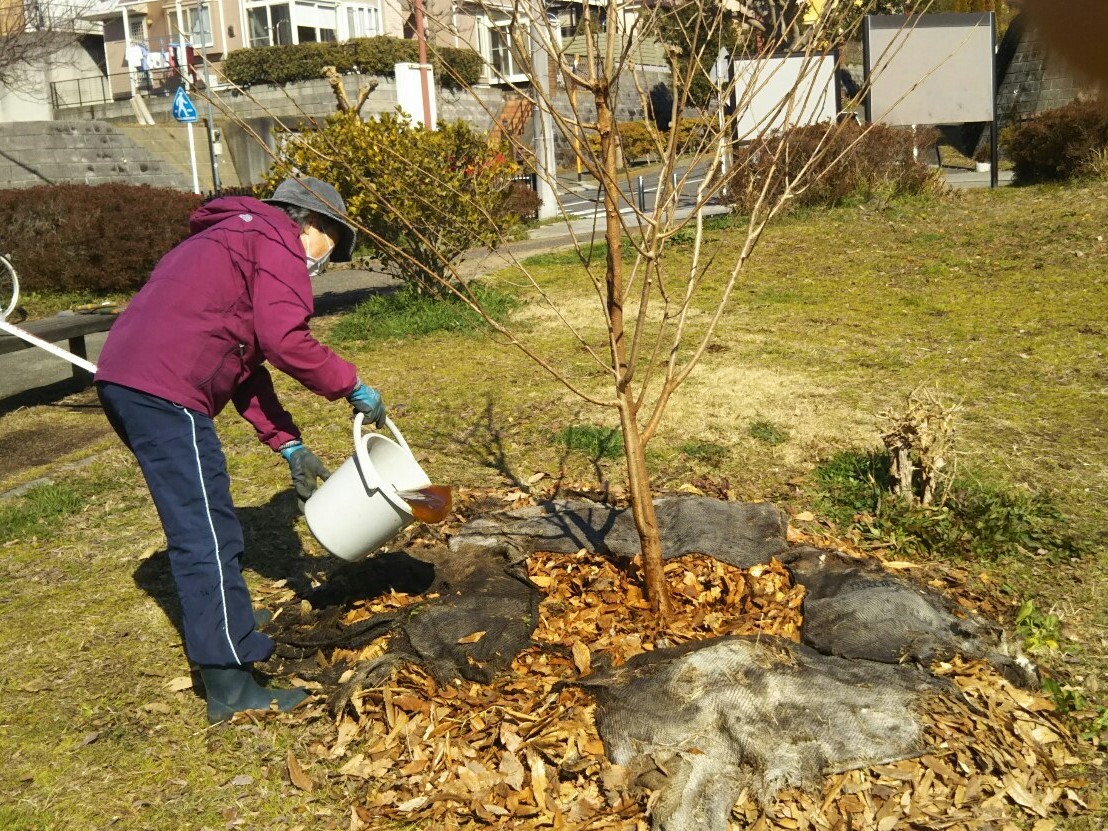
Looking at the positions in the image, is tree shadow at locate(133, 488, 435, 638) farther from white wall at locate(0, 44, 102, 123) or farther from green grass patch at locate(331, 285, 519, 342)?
white wall at locate(0, 44, 102, 123)

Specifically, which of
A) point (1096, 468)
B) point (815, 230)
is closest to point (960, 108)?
point (815, 230)

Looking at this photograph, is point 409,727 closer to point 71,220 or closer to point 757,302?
point 757,302

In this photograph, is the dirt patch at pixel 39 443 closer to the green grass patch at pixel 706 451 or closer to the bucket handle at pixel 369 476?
the bucket handle at pixel 369 476

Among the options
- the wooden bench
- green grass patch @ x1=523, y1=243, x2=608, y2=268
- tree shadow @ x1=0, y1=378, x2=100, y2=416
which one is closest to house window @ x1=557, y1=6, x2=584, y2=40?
the wooden bench

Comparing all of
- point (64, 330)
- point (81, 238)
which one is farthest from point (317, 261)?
point (81, 238)

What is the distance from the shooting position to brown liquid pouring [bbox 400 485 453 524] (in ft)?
11.2

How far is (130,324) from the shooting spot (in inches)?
126

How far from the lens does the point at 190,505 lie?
3170mm

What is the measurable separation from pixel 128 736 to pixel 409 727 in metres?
0.92

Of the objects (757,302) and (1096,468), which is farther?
(757,302)

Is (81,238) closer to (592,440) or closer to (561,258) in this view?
(561,258)

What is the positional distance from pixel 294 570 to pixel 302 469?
0.69 meters

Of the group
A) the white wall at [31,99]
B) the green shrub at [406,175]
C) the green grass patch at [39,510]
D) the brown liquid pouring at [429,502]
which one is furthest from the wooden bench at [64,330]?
the white wall at [31,99]

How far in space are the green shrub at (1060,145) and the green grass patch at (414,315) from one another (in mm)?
7676
